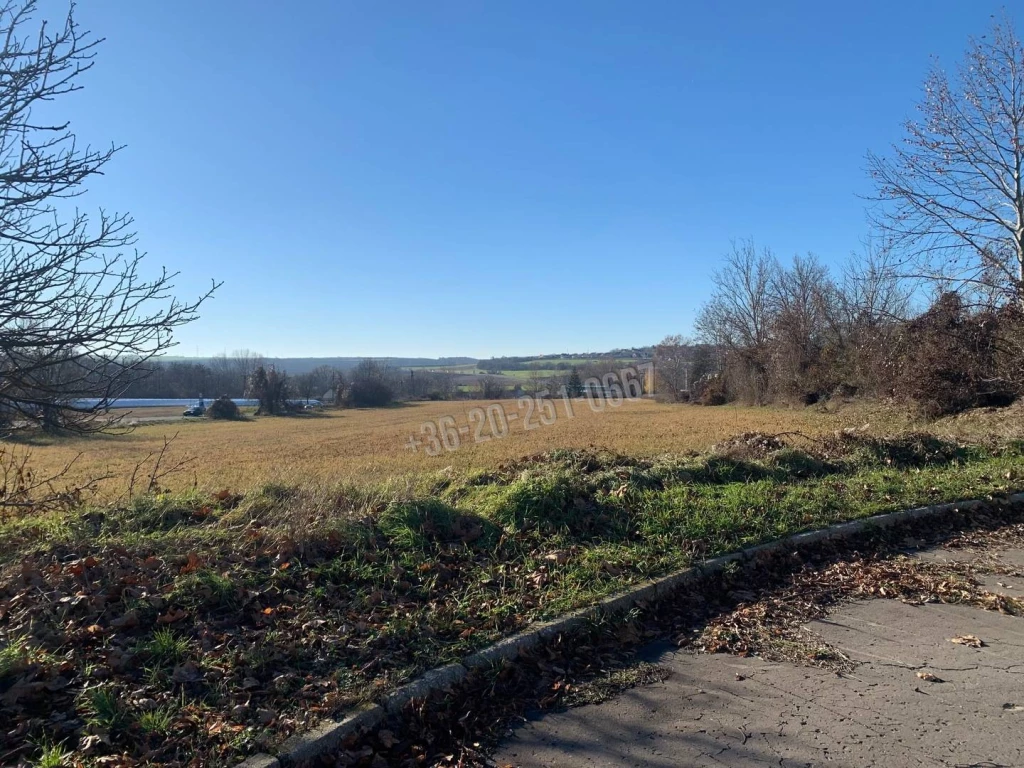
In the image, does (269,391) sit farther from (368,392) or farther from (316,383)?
(316,383)

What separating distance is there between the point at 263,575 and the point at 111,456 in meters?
29.9

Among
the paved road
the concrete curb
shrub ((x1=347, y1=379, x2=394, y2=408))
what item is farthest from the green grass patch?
shrub ((x1=347, y1=379, x2=394, y2=408))

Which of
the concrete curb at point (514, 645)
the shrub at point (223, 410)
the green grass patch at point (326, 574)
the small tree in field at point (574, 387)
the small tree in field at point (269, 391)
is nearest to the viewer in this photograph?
the concrete curb at point (514, 645)

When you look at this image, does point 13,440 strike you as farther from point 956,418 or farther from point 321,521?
point 956,418

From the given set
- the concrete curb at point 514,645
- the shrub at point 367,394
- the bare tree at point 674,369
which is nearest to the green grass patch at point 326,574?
the concrete curb at point 514,645

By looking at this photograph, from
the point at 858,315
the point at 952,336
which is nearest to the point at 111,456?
the point at 952,336

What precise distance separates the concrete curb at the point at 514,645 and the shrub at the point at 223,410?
70.9 m

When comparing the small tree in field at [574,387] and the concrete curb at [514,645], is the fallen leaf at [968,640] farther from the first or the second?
the small tree in field at [574,387]

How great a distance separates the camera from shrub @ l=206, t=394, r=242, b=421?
221 feet

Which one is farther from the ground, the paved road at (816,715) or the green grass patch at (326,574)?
the green grass patch at (326,574)

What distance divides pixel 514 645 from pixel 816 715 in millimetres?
1771

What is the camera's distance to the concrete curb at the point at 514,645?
9.38ft

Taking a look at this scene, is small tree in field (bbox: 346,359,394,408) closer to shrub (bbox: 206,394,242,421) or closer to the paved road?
shrub (bbox: 206,394,242,421)

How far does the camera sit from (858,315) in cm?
4122
